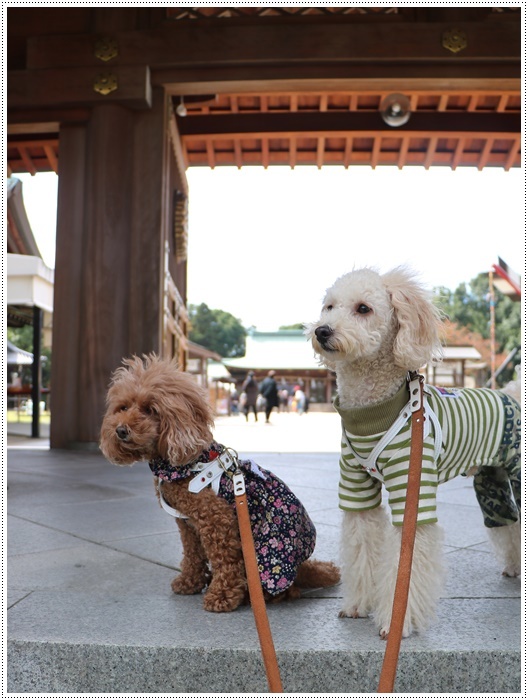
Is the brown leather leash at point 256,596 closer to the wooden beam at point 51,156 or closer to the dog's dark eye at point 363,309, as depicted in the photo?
the dog's dark eye at point 363,309

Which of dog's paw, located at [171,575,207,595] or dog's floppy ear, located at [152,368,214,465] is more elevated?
dog's floppy ear, located at [152,368,214,465]

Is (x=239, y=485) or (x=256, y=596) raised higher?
(x=239, y=485)

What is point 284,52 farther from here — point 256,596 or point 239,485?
point 256,596

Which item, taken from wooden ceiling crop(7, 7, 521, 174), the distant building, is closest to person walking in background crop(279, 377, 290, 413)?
the distant building

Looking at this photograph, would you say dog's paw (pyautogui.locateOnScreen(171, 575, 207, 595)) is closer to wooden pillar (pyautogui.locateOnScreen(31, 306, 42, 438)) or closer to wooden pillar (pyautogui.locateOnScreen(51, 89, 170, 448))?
wooden pillar (pyautogui.locateOnScreen(51, 89, 170, 448))

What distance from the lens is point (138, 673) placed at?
186 centimetres

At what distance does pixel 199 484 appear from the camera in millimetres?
2199

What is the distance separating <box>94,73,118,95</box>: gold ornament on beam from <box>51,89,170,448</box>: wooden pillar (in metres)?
0.22

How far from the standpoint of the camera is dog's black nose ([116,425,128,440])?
6.98ft

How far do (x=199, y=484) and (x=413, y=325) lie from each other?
0.92m

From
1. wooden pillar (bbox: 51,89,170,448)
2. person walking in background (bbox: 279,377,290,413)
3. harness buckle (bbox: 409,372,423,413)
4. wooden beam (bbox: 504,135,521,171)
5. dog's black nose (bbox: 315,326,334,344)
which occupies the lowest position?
person walking in background (bbox: 279,377,290,413)

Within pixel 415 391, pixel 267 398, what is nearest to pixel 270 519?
pixel 415 391

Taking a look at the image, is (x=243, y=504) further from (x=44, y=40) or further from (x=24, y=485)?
(x=44, y=40)

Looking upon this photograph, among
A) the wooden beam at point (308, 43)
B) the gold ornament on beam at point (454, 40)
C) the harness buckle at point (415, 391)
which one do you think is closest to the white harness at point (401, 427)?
the harness buckle at point (415, 391)
